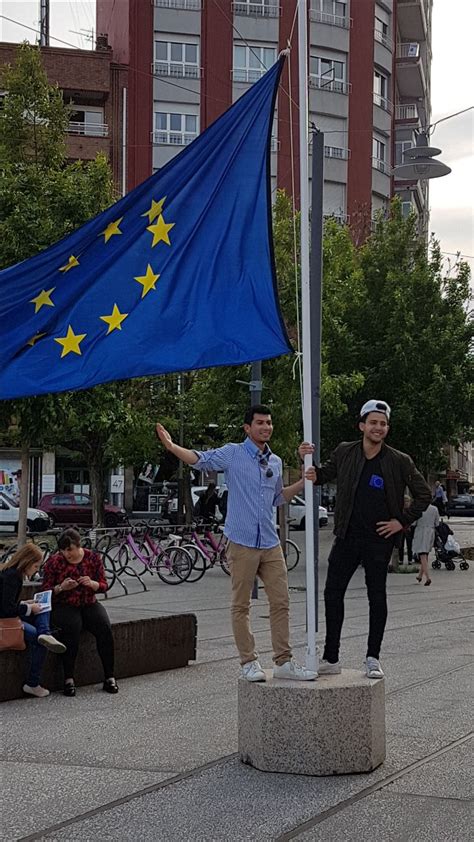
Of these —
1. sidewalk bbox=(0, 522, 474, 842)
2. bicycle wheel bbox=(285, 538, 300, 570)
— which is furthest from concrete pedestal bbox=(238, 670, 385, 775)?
bicycle wheel bbox=(285, 538, 300, 570)

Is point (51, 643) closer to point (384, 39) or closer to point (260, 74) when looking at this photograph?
point (260, 74)

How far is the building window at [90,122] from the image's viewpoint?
5541 centimetres

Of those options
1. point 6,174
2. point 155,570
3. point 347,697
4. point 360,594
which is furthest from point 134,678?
point 6,174

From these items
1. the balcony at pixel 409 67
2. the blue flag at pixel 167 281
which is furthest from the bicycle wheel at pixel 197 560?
the balcony at pixel 409 67

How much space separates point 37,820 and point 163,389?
37669 millimetres

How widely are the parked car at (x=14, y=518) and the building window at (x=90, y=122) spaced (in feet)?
62.8

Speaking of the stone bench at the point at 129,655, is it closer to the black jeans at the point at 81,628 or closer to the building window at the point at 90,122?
the black jeans at the point at 81,628

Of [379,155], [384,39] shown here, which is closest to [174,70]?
[379,155]

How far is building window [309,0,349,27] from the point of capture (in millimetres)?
57625

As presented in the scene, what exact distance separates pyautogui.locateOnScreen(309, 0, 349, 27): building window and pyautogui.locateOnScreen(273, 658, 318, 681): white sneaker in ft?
179

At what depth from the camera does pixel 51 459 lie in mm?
57844

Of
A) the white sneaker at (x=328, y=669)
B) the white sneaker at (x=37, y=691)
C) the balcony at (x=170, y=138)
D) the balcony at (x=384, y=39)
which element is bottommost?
the white sneaker at (x=37, y=691)

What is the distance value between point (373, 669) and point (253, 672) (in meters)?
0.69

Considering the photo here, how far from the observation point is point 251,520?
24.9ft
